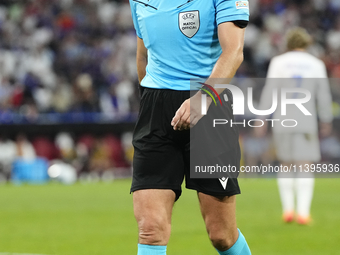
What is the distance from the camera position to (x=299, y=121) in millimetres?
7402

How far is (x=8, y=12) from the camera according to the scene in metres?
19.2

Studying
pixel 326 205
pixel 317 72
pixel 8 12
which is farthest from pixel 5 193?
pixel 8 12

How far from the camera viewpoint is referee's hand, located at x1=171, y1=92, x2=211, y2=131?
3.13 m

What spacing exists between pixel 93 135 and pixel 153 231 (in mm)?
12876

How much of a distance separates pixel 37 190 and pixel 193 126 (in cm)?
1005

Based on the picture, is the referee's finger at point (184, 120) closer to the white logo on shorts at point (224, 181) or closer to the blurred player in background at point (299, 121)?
the white logo on shorts at point (224, 181)

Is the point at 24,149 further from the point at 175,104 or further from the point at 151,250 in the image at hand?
the point at 151,250

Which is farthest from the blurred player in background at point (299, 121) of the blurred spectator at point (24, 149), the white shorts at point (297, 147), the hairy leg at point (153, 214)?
the blurred spectator at point (24, 149)

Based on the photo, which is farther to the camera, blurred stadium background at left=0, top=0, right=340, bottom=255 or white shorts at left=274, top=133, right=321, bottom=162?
white shorts at left=274, top=133, right=321, bottom=162

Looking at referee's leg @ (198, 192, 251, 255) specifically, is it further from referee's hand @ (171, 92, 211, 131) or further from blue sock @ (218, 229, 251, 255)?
referee's hand @ (171, 92, 211, 131)

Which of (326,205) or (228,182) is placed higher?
(228,182)

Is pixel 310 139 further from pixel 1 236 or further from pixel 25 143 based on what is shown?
pixel 25 143

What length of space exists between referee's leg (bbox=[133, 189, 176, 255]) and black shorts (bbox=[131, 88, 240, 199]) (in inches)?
1.8

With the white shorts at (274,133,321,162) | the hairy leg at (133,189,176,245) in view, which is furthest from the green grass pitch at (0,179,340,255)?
the hairy leg at (133,189,176,245)
